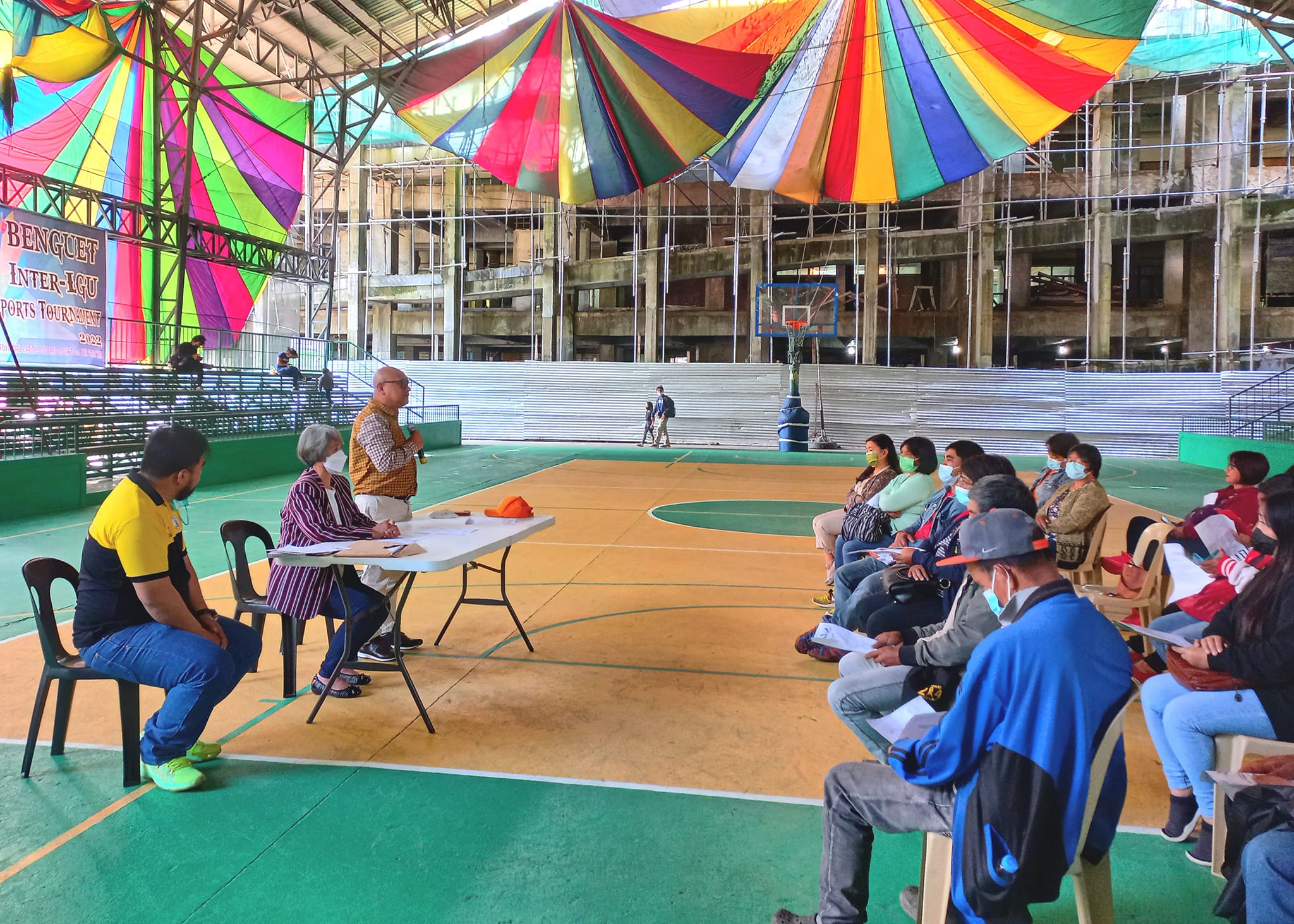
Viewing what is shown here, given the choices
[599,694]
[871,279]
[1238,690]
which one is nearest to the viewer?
[1238,690]

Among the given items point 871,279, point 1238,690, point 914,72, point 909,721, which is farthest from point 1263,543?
point 871,279

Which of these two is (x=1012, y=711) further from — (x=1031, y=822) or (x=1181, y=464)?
(x=1181, y=464)

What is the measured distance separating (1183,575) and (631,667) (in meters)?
2.91

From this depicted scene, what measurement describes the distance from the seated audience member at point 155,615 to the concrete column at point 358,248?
29.5 meters

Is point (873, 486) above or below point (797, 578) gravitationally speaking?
above

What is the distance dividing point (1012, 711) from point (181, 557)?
10.7 ft

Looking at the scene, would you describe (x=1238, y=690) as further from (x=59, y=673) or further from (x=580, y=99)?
(x=580, y=99)

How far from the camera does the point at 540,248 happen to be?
116ft

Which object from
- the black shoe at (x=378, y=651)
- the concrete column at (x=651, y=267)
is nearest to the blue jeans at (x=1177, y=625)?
the black shoe at (x=378, y=651)

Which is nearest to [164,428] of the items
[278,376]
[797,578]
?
[797,578]

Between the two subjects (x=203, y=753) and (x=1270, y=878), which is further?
(x=203, y=753)

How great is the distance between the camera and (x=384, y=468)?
16.6 ft

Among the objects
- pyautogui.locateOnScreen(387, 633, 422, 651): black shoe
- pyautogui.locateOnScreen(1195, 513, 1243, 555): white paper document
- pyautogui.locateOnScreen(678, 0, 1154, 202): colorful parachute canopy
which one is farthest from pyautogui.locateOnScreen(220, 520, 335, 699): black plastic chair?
pyautogui.locateOnScreen(678, 0, 1154, 202): colorful parachute canopy

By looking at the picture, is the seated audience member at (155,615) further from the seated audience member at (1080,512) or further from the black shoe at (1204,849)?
the seated audience member at (1080,512)
